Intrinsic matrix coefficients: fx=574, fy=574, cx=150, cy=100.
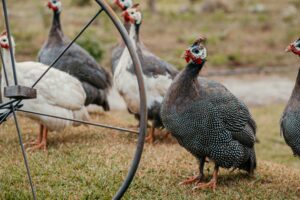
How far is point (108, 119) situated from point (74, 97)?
1782mm

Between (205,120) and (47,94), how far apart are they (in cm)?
172

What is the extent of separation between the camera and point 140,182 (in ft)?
13.9

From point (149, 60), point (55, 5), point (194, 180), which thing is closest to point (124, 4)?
point (55, 5)

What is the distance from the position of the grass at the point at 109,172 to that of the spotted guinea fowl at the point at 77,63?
60cm

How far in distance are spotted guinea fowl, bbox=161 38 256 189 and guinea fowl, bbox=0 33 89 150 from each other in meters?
1.33

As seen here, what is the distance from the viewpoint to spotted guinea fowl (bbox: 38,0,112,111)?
6.25 m

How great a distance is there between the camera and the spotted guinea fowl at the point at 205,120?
4207 mm

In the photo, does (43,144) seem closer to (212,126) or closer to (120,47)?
(120,47)

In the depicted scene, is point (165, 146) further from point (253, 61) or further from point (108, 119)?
point (253, 61)

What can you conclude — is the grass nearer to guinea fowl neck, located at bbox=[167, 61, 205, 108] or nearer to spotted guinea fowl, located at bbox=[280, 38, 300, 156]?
spotted guinea fowl, located at bbox=[280, 38, 300, 156]

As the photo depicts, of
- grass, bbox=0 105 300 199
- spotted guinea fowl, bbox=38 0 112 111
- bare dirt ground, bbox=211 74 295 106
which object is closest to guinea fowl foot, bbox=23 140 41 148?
grass, bbox=0 105 300 199

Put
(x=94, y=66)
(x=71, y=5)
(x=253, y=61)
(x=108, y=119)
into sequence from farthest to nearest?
(x=71, y=5), (x=253, y=61), (x=108, y=119), (x=94, y=66)

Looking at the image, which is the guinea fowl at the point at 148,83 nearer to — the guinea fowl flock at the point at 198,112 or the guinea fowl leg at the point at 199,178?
the guinea fowl flock at the point at 198,112

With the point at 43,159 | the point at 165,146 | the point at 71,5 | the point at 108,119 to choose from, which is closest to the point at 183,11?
the point at 71,5
